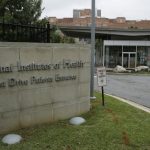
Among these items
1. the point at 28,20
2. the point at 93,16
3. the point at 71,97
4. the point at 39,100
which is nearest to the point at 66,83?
the point at 71,97

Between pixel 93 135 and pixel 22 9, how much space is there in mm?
16018

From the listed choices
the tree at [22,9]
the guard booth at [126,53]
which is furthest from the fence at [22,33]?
the guard booth at [126,53]

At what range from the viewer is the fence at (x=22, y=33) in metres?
9.68

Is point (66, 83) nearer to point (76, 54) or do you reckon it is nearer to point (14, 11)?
point (76, 54)

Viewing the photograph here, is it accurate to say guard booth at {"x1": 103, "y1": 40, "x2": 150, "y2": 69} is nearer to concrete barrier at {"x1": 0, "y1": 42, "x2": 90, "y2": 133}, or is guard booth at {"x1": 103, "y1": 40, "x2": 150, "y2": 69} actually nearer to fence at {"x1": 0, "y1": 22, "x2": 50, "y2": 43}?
concrete barrier at {"x1": 0, "y1": 42, "x2": 90, "y2": 133}

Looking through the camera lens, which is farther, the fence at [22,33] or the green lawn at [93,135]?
the fence at [22,33]

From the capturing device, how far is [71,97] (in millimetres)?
10695

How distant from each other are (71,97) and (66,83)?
44 cm

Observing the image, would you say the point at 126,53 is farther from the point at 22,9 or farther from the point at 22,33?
the point at 22,33

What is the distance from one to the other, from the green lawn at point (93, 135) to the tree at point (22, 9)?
1299 centimetres

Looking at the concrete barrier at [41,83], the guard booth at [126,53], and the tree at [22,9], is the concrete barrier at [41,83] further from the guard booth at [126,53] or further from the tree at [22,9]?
the guard booth at [126,53]

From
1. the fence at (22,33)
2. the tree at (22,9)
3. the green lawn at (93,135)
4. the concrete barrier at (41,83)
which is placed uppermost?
the tree at (22,9)

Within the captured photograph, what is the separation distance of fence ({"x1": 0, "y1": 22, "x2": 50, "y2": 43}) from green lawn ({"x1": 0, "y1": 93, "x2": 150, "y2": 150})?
7.47ft

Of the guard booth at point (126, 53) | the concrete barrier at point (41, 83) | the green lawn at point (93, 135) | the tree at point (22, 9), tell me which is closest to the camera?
the green lawn at point (93, 135)
